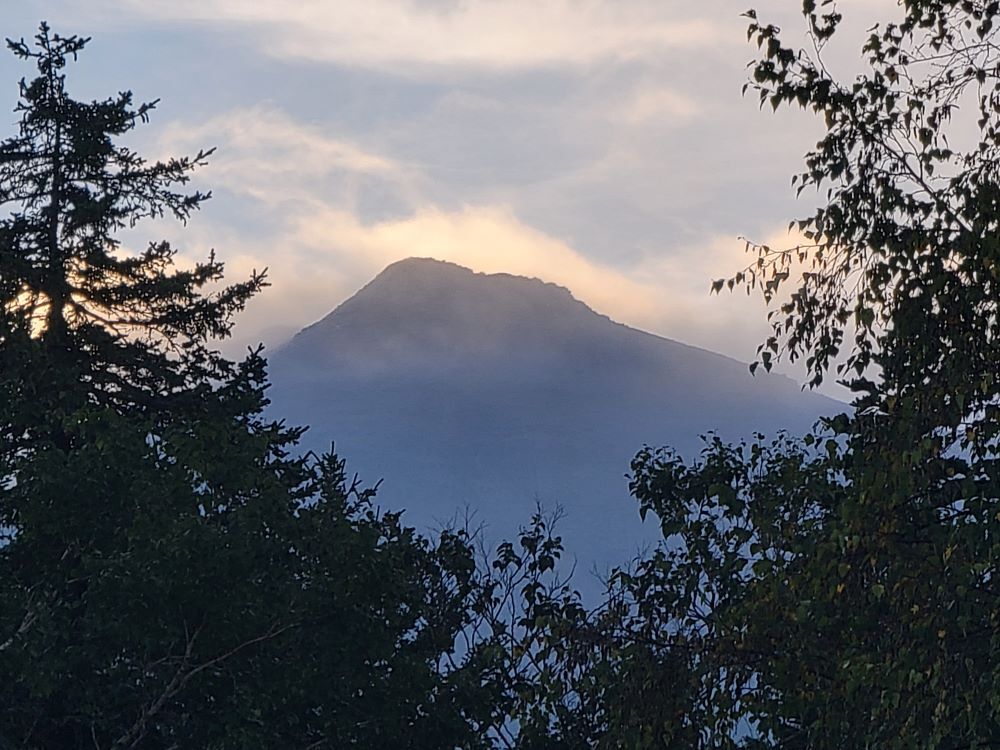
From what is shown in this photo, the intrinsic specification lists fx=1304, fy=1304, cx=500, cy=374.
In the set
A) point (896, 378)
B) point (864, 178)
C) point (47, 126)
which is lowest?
point (896, 378)

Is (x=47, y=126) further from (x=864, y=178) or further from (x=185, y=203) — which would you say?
(x=864, y=178)

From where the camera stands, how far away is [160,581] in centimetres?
1488

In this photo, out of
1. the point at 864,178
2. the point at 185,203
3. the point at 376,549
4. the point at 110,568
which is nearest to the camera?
the point at 864,178

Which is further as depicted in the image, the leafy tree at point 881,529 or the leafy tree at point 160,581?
the leafy tree at point 160,581

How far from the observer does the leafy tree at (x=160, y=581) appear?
1560cm

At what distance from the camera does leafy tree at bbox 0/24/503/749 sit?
15.6m

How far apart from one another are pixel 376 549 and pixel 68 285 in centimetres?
891

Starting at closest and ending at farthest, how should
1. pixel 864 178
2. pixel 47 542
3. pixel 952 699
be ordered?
pixel 952 699
pixel 864 178
pixel 47 542

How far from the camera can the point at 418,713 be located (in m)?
19.5

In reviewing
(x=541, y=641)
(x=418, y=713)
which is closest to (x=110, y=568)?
(x=418, y=713)

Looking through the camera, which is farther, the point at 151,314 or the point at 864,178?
the point at 151,314

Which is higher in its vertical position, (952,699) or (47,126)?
(47,126)

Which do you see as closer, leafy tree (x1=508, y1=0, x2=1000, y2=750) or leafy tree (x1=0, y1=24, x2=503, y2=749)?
leafy tree (x1=508, y1=0, x2=1000, y2=750)

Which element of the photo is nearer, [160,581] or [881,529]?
[881,529]
